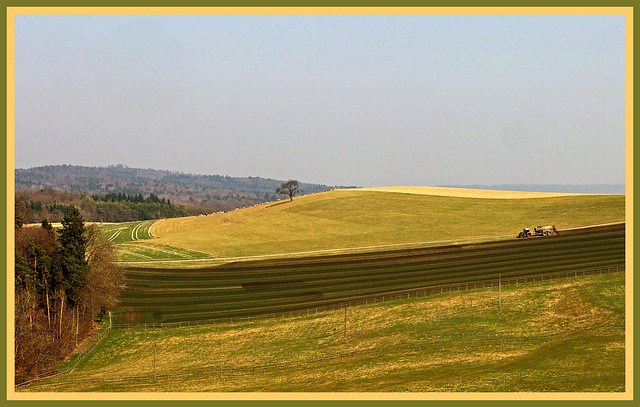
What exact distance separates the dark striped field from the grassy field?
536cm

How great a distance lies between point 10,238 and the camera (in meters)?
40.8

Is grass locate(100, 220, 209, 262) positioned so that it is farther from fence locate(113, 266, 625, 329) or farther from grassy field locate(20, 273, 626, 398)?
grassy field locate(20, 273, 626, 398)

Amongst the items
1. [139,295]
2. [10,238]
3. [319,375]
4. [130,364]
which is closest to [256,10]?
[10,238]

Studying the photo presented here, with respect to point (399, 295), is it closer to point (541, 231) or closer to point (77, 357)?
point (77, 357)

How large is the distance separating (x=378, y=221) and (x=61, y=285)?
2872 inches

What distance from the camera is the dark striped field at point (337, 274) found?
249ft

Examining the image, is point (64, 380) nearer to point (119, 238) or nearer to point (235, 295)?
point (235, 295)

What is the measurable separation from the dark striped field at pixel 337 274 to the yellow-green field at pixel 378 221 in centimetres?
1263

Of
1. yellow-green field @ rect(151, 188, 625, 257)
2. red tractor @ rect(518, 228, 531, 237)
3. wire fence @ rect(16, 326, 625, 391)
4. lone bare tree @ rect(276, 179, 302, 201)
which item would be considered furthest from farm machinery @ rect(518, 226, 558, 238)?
lone bare tree @ rect(276, 179, 302, 201)

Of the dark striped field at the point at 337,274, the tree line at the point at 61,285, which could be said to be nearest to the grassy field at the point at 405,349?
the tree line at the point at 61,285

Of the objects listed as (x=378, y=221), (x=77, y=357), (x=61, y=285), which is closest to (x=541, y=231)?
(x=378, y=221)

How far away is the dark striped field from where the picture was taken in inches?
2992

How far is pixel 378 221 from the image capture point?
5103 inches

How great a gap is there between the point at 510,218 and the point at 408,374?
82.2 metres
